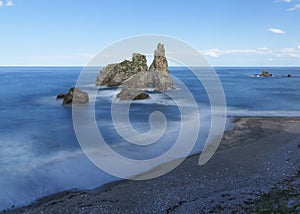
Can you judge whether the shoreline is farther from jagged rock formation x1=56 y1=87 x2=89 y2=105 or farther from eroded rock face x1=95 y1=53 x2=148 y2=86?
eroded rock face x1=95 y1=53 x2=148 y2=86

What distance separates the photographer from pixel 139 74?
58.1 metres

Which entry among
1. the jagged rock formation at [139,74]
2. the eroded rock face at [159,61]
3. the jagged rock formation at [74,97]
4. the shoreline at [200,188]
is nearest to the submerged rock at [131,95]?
the jagged rock formation at [74,97]

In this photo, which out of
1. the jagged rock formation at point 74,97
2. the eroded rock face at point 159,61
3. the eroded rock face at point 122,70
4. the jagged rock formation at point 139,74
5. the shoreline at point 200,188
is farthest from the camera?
the eroded rock face at point 122,70

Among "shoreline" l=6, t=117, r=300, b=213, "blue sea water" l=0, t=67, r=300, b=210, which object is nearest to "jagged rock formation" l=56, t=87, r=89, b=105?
"blue sea water" l=0, t=67, r=300, b=210

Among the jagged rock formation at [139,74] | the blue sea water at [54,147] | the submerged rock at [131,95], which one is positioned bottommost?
the blue sea water at [54,147]

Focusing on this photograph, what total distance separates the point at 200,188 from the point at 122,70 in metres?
52.1

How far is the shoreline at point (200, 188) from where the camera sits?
406 inches

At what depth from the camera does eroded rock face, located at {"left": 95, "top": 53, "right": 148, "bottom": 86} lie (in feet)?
200

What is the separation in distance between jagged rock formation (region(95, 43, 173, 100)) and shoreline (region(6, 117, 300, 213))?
37169 millimetres

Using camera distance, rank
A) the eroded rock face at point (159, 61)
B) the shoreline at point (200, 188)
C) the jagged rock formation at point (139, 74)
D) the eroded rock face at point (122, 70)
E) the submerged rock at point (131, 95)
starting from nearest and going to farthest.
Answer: the shoreline at point (200, 188)
the submerged rock at point (131, 95)
the jagged rock formation at point (139, 74)
the eroded rock face at point (159, 61)
the eroded rock face at point (122, 70)

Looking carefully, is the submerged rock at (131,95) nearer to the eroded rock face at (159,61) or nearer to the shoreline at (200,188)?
the eroded rock face at (159,61)

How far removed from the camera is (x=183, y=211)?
9.83m

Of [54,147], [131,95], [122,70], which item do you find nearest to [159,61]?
[122,70]

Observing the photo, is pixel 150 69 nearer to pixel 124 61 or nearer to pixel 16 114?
pixel 124 61
